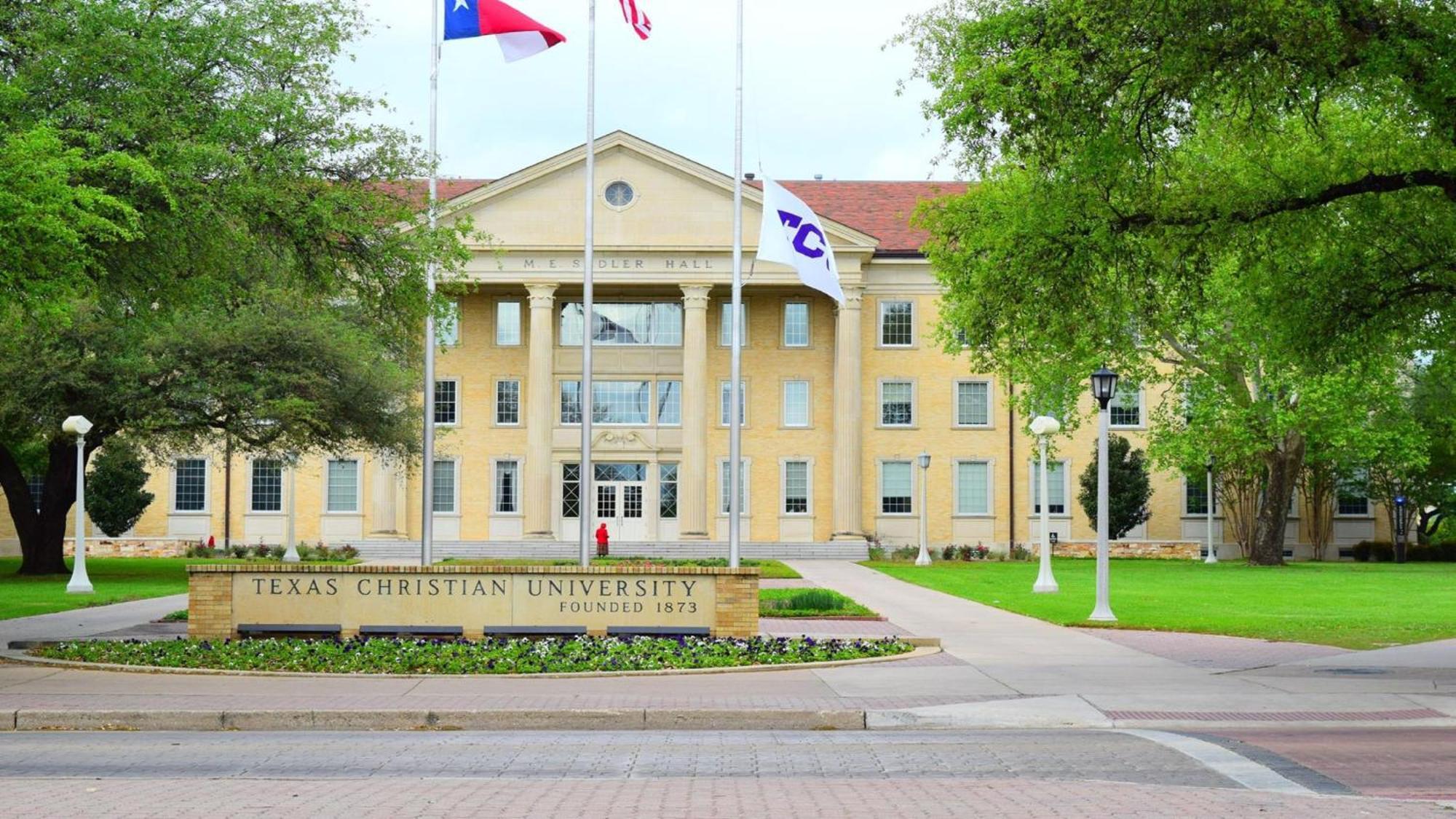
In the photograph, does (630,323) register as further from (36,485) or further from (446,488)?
(36,485)

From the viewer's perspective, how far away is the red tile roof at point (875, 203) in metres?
65.1

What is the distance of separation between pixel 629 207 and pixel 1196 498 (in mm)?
25772

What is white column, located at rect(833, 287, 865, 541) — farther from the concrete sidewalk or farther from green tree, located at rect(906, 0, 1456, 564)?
the concrete sidewalk

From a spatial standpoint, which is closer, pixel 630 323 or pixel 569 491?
pixel 569 491

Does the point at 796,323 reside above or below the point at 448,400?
above

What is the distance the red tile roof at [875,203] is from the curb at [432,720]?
164 ft

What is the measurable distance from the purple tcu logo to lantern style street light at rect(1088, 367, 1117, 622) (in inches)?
206

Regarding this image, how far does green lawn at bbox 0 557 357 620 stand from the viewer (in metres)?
30.8

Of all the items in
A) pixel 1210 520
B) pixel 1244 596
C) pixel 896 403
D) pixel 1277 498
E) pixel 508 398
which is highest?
pixel 508 398

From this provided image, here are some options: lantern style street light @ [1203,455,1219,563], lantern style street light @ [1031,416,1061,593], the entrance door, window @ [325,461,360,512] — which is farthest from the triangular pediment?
lantern style street light @ [1031,416,1061,593]

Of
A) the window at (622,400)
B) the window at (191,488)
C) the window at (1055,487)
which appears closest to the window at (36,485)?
the window at (191,488)

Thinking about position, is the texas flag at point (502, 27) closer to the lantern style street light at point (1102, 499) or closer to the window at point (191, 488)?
the lantern style street light at point (1102, 499)

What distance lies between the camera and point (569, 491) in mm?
64312

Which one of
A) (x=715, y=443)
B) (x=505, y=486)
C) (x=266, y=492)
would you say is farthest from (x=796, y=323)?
(x=266, y=492)
